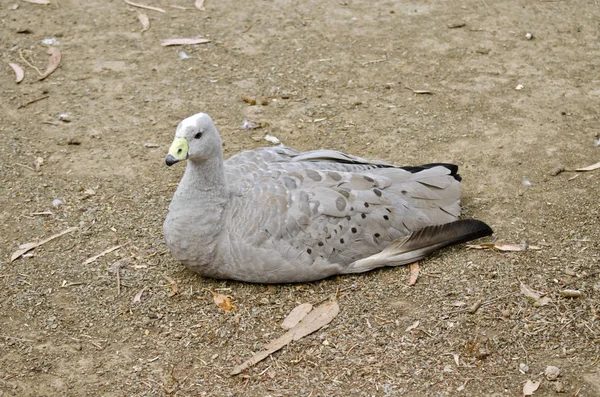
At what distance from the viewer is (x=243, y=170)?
567cm

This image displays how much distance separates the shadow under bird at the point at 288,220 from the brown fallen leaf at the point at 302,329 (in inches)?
11.9

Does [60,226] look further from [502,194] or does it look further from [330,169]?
[502,194]

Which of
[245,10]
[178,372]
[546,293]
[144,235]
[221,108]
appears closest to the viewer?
[178,372]

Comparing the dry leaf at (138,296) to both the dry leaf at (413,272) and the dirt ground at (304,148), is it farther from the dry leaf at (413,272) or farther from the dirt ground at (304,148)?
the dry leaf at (413,272)

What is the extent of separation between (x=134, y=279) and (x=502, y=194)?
306 centimetres

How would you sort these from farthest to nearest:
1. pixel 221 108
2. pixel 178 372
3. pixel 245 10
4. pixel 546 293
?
pixel 245 10, pixel 221 108, pixel 546 293, pixel 178 372

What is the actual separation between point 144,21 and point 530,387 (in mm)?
6551

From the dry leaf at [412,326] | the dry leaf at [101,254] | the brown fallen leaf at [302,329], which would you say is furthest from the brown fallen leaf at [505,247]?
the dry leaf at [101,254]

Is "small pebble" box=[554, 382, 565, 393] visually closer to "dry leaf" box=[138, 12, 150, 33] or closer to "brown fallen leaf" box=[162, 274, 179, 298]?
"brown fallen leaf" box=[162, 274, 179, 298]

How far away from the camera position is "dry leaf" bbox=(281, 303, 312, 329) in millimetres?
5078

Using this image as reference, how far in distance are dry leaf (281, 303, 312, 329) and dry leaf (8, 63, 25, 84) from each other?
4529 millimetres

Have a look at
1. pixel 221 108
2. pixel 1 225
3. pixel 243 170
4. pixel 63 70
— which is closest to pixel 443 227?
pixel 243 170

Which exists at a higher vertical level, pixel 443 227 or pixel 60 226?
pixel 443 227

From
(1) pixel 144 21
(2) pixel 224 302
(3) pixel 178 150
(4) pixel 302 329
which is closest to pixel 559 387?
(4) pixel 302 329
